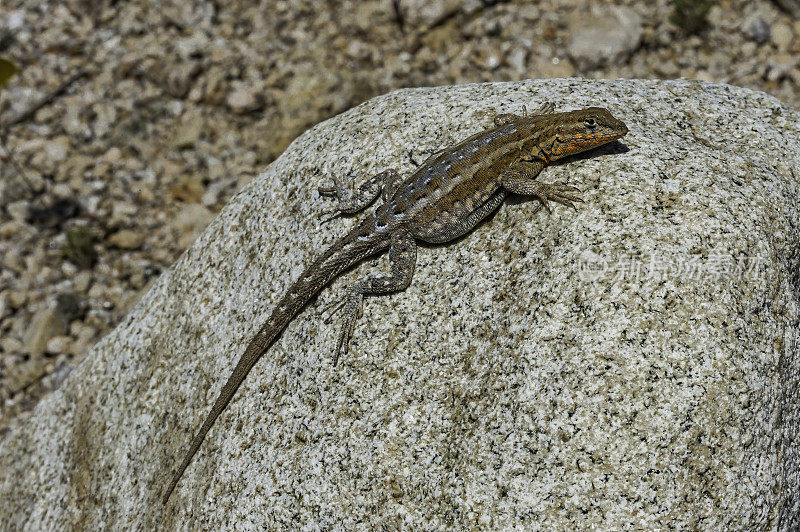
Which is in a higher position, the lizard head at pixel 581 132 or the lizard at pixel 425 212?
the lizard head at pixel 581 132

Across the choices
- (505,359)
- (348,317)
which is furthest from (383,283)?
(505,359)

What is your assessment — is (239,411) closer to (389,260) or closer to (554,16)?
(389,260)

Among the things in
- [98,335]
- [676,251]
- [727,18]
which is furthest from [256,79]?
[676,251]

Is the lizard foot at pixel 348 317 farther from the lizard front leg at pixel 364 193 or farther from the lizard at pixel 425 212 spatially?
the lizard front leg at pixel 364 193

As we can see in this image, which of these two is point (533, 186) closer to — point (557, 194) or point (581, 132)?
point (557, 194)

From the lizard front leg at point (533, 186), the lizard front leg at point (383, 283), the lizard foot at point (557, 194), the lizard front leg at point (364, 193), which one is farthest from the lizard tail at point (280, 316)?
the lizard foot at point (557, 194)

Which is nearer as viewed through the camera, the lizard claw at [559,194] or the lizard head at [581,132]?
the lizard claw at [559,194]
